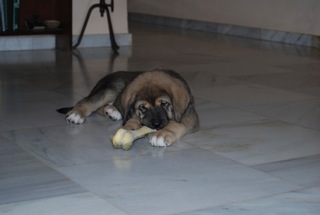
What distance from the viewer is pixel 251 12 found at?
36.6 feet

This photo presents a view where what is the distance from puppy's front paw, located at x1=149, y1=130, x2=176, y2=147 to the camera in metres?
4.28

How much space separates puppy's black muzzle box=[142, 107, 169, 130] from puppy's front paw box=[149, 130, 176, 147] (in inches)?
3.2

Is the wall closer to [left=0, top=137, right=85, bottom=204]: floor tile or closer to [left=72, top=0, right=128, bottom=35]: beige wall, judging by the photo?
[left=72, top=0, right=128, bottom=35]: beige wall

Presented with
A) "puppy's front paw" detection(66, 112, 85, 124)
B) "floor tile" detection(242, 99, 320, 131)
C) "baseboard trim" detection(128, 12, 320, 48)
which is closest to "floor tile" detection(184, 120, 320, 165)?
"floor tile" detection(242, 99, 320, 131)

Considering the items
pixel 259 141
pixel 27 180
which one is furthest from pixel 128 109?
pixel 27 180

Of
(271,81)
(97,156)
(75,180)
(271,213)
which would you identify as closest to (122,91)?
(97,156)

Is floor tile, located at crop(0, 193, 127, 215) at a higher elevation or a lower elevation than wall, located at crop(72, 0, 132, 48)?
higher

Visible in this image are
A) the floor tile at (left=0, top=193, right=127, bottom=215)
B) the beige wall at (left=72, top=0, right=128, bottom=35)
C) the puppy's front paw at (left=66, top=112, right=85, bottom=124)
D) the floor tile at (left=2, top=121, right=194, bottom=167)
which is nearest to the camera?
the floor tile at (left=0, top=193, right=127, bottom=215)

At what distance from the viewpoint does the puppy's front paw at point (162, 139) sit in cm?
428

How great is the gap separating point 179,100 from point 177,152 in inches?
14.2

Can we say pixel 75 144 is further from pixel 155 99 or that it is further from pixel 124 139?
pixel 155 99

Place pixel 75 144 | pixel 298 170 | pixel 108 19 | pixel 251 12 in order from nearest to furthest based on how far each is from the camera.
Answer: pixel 298 170
pixel 75 144
pixel 108 19
pixel 251 12

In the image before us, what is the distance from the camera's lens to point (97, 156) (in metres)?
4.10

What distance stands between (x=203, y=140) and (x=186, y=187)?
1.01 m
